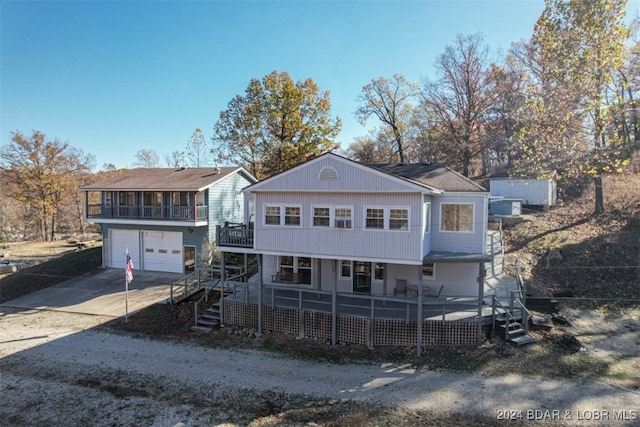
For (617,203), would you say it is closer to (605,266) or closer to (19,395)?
(605,266)

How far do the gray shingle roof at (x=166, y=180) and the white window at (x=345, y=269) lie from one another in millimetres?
9873

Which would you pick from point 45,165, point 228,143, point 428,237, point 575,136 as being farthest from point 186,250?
point 45,165

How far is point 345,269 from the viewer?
15.7 m

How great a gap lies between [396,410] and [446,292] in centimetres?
673

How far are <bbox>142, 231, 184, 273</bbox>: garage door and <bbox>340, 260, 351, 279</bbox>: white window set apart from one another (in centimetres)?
1099

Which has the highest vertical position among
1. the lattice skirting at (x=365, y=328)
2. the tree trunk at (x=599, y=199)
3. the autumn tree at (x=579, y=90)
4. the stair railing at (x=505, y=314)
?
the autumn tree at (x=579, y=90)

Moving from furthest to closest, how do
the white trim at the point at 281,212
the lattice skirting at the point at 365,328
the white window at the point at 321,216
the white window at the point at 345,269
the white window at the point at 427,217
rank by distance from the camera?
the white window at the point at 345,269 → the white trim at the point at 281,212 → the white window at the point at 321,216 → the white window at the point at 427,217 → the lattice skirting at the point at 365,328

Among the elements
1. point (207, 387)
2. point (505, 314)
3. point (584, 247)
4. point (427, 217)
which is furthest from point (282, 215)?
point (584, 247)

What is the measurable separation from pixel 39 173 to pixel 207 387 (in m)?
37.3

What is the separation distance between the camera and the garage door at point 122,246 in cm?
2261

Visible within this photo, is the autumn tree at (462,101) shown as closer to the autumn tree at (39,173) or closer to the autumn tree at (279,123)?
the autumn tree at (279,123)

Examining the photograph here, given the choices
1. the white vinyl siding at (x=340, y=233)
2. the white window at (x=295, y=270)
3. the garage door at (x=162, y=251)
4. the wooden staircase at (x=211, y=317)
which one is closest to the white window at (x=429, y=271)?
the white vinyl siding at (x=340, y=233)

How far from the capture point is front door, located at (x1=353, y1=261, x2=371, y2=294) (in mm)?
15367

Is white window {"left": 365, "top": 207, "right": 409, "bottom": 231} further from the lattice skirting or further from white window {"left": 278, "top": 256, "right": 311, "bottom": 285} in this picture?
white window {"left": 278, "top": 256, "right": 311, "bottom": 285}
